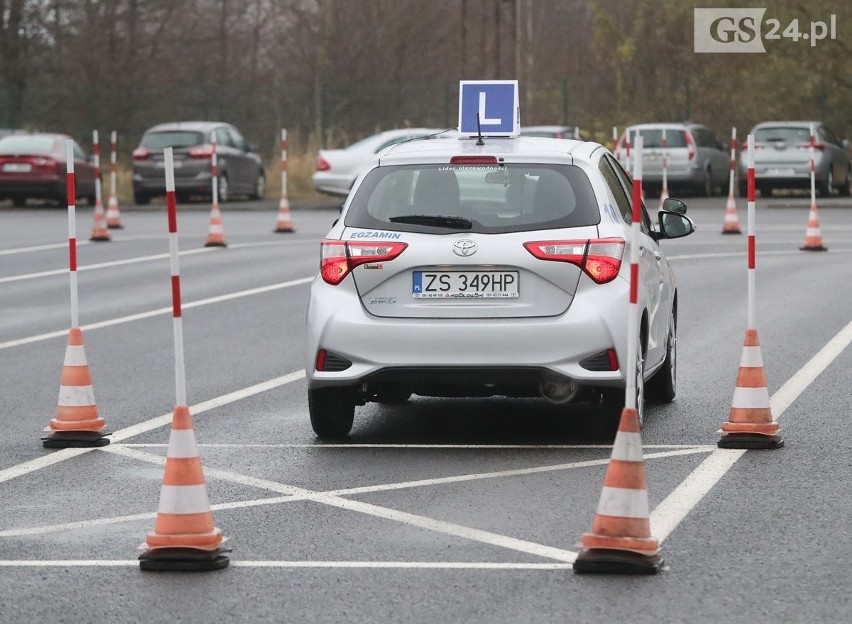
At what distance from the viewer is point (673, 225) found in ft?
34.6

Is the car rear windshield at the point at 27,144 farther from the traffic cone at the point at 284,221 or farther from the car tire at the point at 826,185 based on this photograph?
the car tire at the point at 826,185

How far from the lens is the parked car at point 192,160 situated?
37.1 metres

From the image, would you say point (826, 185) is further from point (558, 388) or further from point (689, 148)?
point (558, 388)

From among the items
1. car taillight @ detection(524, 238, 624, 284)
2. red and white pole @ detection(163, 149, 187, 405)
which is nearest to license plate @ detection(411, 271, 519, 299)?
car taillight @ detection(524, 238, 624, 284)

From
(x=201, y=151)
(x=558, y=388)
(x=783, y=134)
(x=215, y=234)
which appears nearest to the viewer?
(x=558, y=388)

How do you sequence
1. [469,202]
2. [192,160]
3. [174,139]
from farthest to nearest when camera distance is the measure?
→ 1. [174,139]
2. [192,160]
3. [469,202]

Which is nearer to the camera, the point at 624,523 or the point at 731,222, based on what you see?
the point at 624,523

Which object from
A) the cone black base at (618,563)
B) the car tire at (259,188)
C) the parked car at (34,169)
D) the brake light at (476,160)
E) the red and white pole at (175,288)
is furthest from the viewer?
the car tire at (259,188)

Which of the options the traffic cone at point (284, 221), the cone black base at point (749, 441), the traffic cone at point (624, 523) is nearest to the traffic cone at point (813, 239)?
the traffic cone at point (284, 221)

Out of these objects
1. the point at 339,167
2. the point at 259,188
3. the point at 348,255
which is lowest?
the point at 259,188

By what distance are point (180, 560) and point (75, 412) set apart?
3187 millimetres

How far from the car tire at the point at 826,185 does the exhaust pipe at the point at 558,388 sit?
1177 inches

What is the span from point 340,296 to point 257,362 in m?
3.72

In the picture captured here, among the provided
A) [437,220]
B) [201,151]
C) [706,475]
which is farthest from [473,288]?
[201,151]
